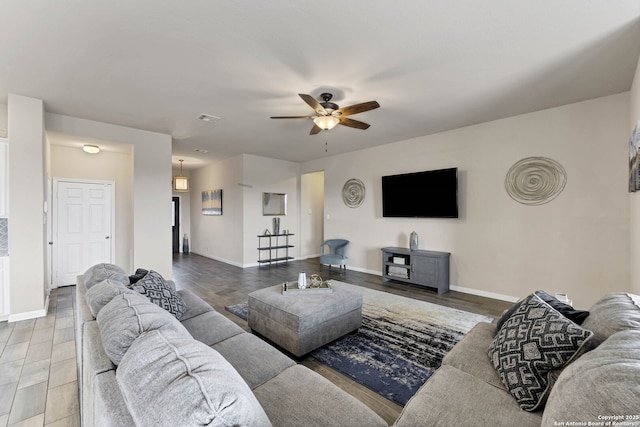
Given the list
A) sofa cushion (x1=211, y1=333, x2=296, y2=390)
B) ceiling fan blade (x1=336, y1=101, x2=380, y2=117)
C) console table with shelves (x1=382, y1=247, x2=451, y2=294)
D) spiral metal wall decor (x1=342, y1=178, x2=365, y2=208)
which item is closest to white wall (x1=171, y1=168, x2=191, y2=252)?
spiral metal wall decor (x1=342, y1=178, x2=365, y2=208)

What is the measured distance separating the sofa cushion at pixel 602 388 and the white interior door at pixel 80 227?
635 centimetres

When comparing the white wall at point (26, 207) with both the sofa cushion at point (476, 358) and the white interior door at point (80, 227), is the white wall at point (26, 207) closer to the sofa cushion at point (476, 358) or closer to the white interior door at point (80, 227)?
the white interior door at point (80, 227)

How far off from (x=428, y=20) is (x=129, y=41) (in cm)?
233

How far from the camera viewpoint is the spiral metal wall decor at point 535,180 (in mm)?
3639

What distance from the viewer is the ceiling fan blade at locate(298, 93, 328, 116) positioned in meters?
2.66

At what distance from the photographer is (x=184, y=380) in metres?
0.72

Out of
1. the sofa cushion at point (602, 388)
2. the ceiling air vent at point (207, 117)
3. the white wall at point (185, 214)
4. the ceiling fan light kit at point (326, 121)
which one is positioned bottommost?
the sofa cushion at point (602, 388)

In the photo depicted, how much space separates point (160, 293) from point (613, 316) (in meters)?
2.76

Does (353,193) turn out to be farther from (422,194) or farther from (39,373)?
(39,373)

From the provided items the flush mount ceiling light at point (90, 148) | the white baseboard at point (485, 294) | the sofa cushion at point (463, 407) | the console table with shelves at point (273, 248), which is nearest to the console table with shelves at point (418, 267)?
the white baseboard at point (485, 294)

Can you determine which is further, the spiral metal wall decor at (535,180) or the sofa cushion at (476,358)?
the spiral metal wall decor at (535,180)

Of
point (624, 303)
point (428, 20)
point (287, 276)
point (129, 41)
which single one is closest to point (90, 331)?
point (129, 41)

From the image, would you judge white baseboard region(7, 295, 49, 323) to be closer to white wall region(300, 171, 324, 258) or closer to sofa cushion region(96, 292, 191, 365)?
sofa cushion region(96, 292, 191, 365)

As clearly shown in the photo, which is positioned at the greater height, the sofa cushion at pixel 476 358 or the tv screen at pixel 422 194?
the tv screen at pixel 422 194
